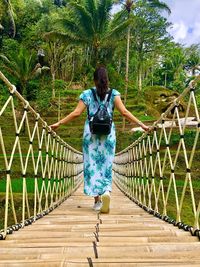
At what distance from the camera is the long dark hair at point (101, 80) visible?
3566 mm

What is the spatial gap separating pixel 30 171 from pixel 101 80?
9.02 metres

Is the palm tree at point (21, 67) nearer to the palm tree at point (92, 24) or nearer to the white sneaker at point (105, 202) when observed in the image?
the palm tree at point (92, 24)

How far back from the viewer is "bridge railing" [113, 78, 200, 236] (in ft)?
9.14

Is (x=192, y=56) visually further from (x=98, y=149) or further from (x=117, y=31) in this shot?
A: (x=98, y=149)

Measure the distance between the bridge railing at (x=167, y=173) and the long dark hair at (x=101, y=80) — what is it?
524mm

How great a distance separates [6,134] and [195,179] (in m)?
8.95

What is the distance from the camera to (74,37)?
63.7 ft

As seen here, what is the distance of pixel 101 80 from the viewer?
3.58 m

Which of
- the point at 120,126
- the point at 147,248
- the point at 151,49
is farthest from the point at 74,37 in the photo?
the point at 147,248

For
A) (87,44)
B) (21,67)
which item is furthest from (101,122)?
(87,44)

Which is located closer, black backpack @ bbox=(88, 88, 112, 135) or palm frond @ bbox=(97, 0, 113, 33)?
black backpack @ bbox=(88, 88, 112, 135)

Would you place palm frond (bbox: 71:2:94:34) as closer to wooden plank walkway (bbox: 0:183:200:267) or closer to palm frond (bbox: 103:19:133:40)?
palm frond (bbox: 103:19:133:40)

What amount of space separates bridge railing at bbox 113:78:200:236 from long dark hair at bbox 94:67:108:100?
0.52m

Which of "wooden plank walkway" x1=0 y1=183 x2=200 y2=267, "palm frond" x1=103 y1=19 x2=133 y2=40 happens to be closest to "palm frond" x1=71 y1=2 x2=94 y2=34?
"palm frond" x1=103 y1=19 x2=133 y2=40
